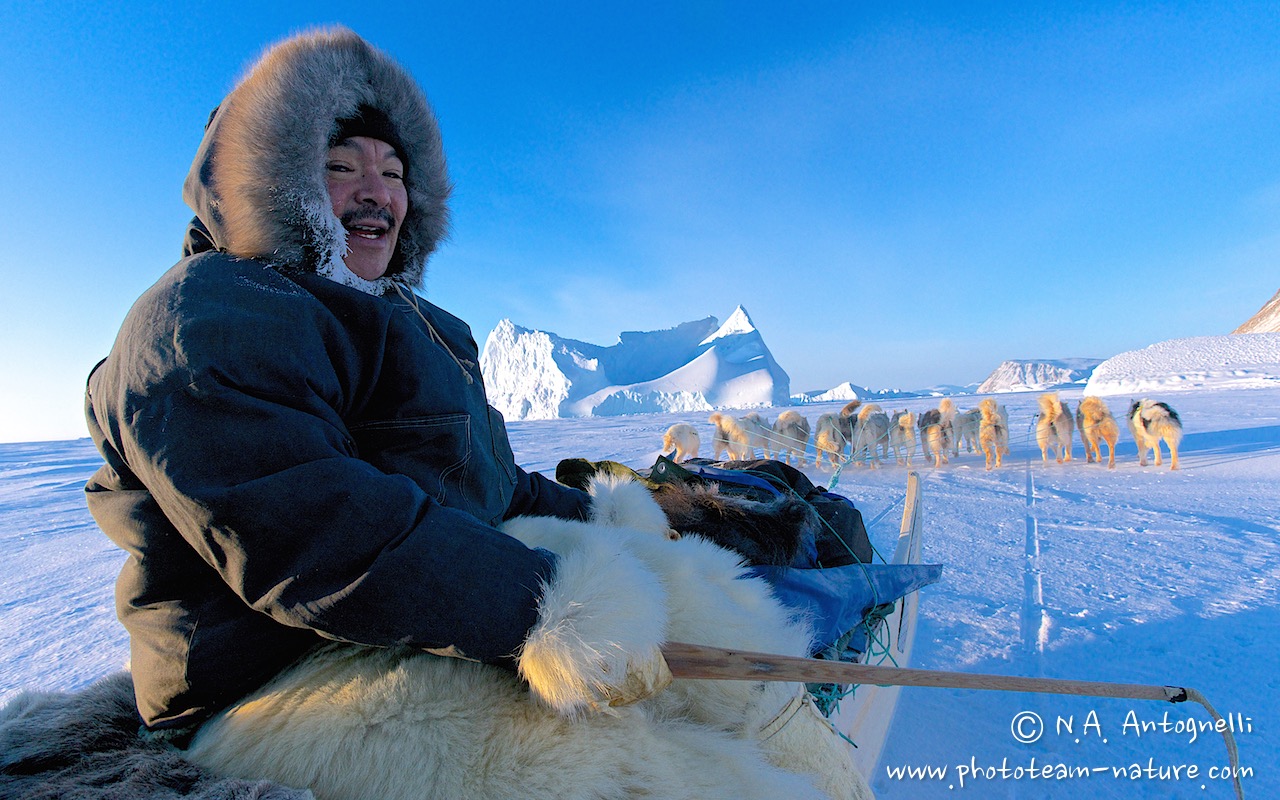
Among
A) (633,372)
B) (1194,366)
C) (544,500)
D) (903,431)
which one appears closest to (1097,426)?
(903,431)

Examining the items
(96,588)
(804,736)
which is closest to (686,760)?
(804,736)

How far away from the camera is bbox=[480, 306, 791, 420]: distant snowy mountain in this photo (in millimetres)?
36812

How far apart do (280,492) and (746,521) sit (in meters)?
1.19

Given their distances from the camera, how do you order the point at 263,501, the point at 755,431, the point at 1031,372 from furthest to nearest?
the point at 1031,372 < the point at 755,431 < the point at 263,501

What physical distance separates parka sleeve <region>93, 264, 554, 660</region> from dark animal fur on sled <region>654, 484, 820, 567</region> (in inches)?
33.2

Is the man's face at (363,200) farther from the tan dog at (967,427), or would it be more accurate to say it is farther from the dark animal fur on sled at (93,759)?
the tan dog at (967,427)

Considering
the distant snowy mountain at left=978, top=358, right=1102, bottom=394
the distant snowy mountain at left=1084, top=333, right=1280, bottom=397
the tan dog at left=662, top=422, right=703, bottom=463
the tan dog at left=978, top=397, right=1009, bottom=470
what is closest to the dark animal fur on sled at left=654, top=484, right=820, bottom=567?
the tan dog at left=662, top=422, right=703, bottom=463

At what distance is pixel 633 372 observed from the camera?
43.6 metres

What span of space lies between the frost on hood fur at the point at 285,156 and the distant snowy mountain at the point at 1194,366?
849 inches

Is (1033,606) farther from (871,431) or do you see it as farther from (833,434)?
(871,431)

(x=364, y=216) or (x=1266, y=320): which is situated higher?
(x=1266, y=320)

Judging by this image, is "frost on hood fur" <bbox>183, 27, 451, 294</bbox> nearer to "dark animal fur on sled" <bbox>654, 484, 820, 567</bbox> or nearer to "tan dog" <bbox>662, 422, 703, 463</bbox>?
"dark animal fur on sled" <bbox>654, 484, 820, 567</bbox>

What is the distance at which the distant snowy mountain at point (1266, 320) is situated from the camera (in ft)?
119
